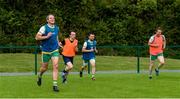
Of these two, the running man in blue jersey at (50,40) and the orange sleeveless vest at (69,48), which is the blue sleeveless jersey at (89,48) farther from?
the running man in blue jersey at (50,40)

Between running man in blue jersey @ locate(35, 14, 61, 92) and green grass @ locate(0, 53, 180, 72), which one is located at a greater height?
running man in blue jersey @ locate(35, 14, 61, 92)

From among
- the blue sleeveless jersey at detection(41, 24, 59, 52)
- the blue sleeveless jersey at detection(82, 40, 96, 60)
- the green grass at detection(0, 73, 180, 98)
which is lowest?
the green grass at detection(0, 73, 180, 98)

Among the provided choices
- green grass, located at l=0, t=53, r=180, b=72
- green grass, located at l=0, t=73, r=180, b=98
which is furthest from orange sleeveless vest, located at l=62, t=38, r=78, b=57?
green grass, located at l=0, t=53, r=180, b=72

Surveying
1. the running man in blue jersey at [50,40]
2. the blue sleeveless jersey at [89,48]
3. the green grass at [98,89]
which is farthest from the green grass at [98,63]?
the running man in blue jersey at [50,40]

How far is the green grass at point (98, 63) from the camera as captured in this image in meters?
26.5

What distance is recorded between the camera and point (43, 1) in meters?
39.8

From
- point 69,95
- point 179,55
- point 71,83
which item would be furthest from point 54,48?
point 179,55

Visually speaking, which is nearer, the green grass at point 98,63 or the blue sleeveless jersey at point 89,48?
the blue sleeveless jersey at point 89,48

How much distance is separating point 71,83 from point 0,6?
22032 mm

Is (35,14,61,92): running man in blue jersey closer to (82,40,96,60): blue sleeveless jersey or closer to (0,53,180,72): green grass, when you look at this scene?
(82,40,96,60): blue sleeveless jersey

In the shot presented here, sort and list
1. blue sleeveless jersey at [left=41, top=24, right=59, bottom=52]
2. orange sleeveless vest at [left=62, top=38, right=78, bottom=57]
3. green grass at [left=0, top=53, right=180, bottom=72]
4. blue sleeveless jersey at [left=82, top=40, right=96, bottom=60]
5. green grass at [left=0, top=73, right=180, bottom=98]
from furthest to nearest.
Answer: green grass at [left=0, top=53, right=180, bottom=72] → blue sleeveless jersey at [left=82, top=40, right=96, bottom=60] → orange sleeveless vest at [left=62, top=38, right=78, bottom=57] → blue sleeveless jersey at [left=41, top=24, right=59, bottom=52] → green grass at [left=0, top=73, right=180, bottom=98]

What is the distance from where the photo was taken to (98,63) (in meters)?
28.7

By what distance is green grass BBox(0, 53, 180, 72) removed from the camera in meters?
26.5

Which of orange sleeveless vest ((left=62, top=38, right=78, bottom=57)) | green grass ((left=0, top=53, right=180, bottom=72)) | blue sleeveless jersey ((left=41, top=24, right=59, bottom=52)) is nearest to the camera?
blue sleeveless jersey ((left=41, top=24, right=59, bottom=52))
